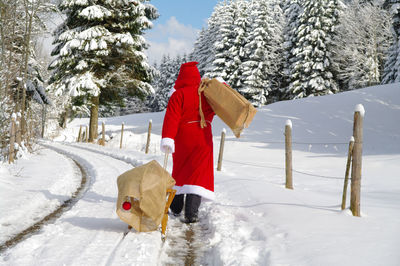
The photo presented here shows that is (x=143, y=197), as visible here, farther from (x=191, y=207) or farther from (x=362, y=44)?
(x=362, y=44)

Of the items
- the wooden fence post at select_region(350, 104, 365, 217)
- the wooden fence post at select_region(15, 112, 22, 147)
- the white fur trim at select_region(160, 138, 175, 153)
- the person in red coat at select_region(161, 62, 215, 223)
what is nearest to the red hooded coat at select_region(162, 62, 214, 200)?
the person in red coat at select_region(161, 62, 215, 223)

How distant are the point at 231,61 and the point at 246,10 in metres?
5.70

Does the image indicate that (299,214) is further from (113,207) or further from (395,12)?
(395,12)

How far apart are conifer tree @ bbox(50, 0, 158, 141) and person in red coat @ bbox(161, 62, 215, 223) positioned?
14.3 metres

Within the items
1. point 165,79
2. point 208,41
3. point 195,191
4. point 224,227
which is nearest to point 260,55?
point 208,41

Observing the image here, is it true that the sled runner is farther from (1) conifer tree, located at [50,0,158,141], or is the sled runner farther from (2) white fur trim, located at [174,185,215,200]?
(1) conifer tree, located at [50,0,158,141]

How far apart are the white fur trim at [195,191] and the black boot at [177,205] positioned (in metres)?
0.19

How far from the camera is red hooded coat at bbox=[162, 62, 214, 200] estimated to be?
4.15 metres

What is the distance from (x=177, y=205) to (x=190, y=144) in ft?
2.96

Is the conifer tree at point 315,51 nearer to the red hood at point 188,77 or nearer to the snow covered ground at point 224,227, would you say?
the snow covered ground at point 224,227

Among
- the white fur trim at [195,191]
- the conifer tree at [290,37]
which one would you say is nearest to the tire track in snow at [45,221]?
the white fur trim at [195,191]

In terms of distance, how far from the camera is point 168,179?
3609 mm

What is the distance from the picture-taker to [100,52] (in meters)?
17.6

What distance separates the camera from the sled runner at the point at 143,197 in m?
3.31
